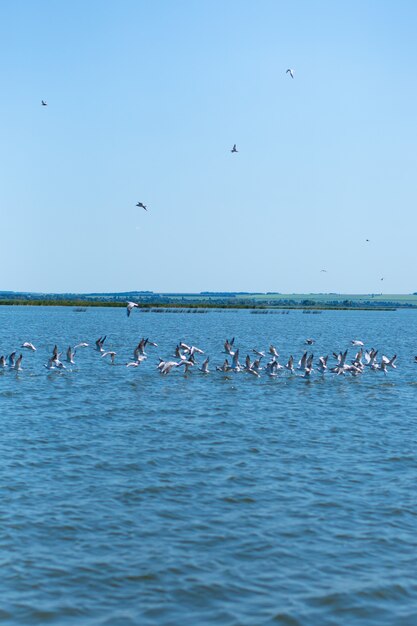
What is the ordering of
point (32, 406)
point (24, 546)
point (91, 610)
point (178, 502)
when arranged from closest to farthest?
point (91, 610)
point (24, 546)
point (178, 502)
point (32, 406)

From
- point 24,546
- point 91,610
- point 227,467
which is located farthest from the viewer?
point 227,467

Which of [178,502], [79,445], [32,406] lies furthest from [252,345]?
[178,502]

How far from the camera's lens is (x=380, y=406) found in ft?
89.4

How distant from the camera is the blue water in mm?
10102

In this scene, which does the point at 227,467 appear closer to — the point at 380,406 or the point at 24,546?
the point at 24,546

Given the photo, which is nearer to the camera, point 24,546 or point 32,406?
point 24,546

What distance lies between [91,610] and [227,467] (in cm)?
740

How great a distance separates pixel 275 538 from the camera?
12281 mm

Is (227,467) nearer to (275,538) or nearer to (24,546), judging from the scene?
(275,538)

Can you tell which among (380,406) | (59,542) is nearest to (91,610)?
(59,542)

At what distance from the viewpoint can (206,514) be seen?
44.0ft

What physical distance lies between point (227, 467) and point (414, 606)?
7.21 m

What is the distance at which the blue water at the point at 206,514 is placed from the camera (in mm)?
10102

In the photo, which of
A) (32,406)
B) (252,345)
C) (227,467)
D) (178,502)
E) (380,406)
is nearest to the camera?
(178,502)
